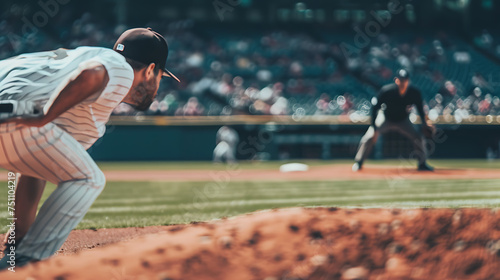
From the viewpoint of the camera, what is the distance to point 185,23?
27.3m

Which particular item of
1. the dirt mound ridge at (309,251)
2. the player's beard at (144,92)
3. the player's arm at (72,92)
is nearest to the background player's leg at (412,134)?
the dirt mound ridge at (309,251)

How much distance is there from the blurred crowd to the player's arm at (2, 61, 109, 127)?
54.0 ft

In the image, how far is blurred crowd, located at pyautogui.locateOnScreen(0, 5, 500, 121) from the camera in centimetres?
2023

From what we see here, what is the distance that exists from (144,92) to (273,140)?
16.5 meters

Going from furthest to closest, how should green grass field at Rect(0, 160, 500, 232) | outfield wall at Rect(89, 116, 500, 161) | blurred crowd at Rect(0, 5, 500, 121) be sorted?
1. blurred crowd at Rect(0, 5, 500, 121)
2. outfield wall at Rect(89, 116, 500, 161)
3. green grass field at Rect(0, 160, 500, 232)

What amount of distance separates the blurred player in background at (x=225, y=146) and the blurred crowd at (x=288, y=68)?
1.25m

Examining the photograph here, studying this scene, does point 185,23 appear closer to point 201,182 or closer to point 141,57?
point 201,182

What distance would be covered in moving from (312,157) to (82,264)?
58.6ft

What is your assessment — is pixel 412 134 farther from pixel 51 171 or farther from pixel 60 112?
pixel 60 112

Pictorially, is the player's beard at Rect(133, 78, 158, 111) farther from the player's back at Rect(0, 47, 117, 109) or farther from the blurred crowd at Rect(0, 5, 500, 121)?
the blurred crowd at Rect(0, 5, 500, 121)

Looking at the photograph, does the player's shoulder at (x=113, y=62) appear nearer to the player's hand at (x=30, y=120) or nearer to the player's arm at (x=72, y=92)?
the player's arm at (x=72, y=92)

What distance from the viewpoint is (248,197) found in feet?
27.7

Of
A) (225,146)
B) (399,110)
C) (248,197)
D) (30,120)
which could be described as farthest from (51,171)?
(225,146)

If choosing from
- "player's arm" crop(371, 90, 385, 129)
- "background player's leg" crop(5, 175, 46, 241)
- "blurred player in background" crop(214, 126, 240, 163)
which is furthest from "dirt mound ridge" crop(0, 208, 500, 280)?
"blurred player in background" crop(214, 126, 240, 163)
